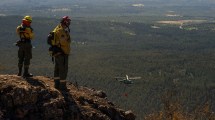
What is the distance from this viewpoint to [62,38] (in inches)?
766

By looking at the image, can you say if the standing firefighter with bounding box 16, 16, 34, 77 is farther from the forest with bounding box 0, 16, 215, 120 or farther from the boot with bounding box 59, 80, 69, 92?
the forest with bounding box 0, 16, 215, 120

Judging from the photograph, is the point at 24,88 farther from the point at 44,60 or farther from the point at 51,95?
the point at 44,60

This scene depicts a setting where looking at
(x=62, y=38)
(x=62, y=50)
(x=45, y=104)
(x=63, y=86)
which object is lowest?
(x=45, y=104)

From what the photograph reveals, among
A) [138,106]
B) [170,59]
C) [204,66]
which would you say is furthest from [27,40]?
[170,59]

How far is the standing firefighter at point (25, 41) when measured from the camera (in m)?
20.4

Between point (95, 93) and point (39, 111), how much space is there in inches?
169

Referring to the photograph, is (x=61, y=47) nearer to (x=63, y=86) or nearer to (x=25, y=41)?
(x=63, y=86)

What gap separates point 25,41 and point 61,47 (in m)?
2.01

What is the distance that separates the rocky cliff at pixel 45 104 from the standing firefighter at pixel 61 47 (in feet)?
1.63

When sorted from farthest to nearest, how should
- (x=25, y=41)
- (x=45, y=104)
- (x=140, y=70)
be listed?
(x=140, y=70) < (x=25, y=41) < (x=45, y=104)

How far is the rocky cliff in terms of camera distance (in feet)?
56.6

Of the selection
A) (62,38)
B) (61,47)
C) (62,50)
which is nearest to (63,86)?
(62,50)

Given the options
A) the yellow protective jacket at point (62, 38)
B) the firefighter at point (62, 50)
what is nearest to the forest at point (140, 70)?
the firefighter at point (62, 50)

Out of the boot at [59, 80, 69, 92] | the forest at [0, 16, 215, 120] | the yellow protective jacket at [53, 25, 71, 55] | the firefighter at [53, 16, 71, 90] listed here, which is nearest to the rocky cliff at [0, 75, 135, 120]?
the boot at [59, 80, 69, 92]
